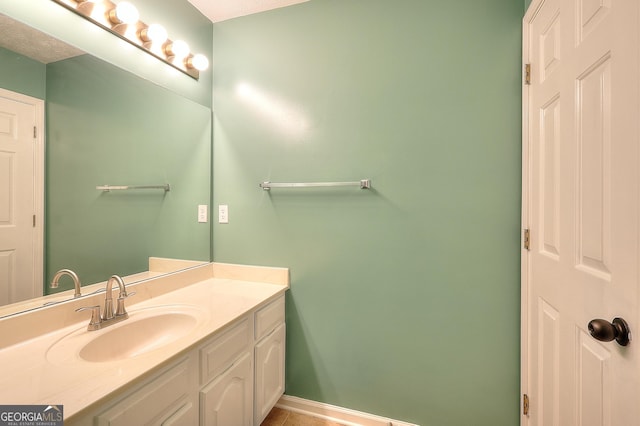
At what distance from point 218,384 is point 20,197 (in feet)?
3.34

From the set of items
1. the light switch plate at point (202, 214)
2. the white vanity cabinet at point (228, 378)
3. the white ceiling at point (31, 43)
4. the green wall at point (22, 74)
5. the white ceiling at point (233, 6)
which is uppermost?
the white ceiling at point (233, 6)

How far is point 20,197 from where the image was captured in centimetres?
100

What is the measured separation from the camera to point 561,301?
97 centimetres

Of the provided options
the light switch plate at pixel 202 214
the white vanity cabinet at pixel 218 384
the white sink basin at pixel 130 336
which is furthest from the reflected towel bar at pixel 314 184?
the white sink basin at pixel 130 336

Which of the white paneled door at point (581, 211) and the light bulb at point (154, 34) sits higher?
the light bulb at point (154, 34)

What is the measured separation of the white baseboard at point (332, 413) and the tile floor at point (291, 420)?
0.07 feet

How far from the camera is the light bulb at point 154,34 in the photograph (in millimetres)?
1386

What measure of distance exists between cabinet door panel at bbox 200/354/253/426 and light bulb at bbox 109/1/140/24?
5.33 feet

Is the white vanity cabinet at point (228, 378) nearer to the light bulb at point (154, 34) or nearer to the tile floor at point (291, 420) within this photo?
the tile floor at point (291, 420)

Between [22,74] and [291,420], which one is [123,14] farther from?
[291,420]

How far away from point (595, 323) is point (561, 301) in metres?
0.29

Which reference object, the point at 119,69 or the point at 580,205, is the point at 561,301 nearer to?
the point at 580,205

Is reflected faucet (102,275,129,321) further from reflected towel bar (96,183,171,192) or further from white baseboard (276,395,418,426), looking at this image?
white baseboard (276,395,418,426)

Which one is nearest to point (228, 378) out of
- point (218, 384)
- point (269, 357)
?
point (218, 384)
